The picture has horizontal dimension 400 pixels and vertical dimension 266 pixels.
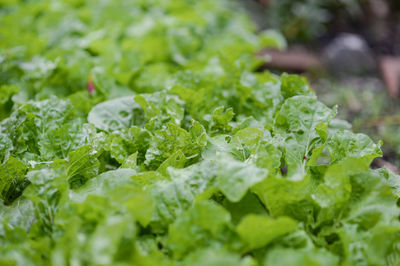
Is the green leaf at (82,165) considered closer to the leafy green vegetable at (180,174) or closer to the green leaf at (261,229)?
the leafy green vegetable at (180,174)

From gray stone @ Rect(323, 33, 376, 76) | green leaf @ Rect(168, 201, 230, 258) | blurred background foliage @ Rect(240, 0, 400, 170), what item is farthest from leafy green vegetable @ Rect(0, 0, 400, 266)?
gray stone @ Rect(323, 33, 376, 76)

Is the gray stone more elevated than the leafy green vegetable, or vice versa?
the leafy green vegetable

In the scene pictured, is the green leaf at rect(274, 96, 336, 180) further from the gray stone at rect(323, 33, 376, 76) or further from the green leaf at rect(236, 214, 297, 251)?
the gray stone at rect(323, 33, 376, 76)

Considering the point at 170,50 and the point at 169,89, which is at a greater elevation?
the point at 169,89

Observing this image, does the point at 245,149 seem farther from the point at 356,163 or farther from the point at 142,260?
the point at 142,260

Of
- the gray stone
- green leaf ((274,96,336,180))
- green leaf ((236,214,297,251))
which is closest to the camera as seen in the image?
green leaf ((236,214,297,251))

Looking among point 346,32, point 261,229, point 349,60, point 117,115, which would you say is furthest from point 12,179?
point 346,32

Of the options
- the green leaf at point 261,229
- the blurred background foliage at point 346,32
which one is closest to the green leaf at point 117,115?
the green leaf at point 261,229

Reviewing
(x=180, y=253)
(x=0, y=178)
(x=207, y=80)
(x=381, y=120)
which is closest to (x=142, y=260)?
(x=180, y=253)
